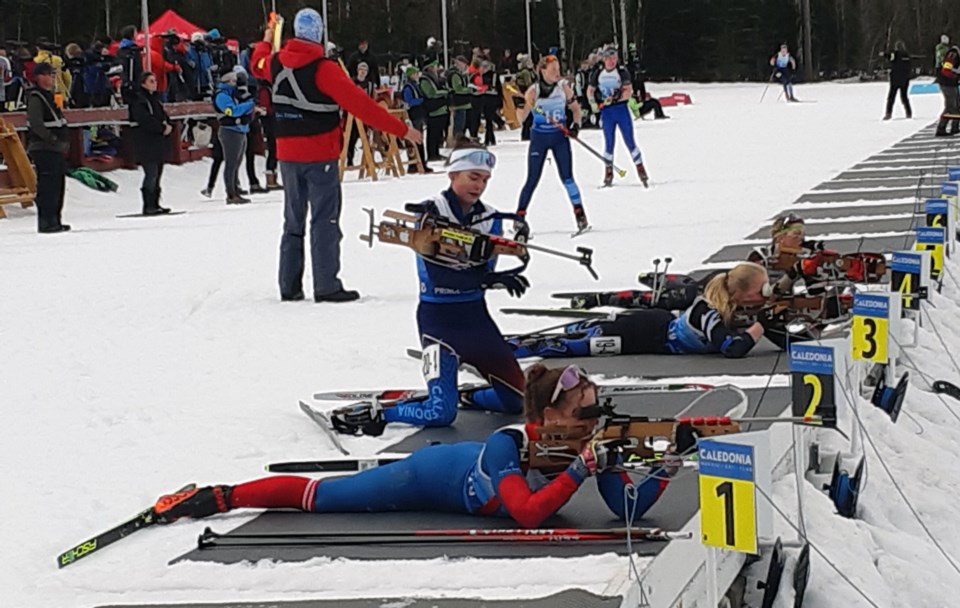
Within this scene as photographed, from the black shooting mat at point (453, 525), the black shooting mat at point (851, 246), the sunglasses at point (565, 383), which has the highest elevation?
the sunglasses at point (565, 383)

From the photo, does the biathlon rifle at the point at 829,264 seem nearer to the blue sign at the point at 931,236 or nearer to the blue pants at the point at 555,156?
the blue sign at the point at 931,236

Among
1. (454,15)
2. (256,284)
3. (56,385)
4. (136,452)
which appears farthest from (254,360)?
(454,15)

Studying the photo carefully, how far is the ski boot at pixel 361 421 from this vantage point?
6918 mm

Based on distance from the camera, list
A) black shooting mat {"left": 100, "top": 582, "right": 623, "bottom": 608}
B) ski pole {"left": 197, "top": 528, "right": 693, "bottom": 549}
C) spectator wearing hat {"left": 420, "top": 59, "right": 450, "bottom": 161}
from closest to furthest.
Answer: black shooting mat {"left": 100, "top": 582, "right": 623, "bottom": 608} < ski pole {"left": 197, "top": 528, "right": 693, "bottom": 549} < spectator wearing hat {"left": 420, "top": 59, "right": 450, "bottom": 161}

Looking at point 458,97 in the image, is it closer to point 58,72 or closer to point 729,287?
point 58,72

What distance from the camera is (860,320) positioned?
21.6ft

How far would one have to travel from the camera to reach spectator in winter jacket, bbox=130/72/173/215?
60.3 feet

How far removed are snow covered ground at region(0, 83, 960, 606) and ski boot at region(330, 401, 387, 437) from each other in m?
0.10

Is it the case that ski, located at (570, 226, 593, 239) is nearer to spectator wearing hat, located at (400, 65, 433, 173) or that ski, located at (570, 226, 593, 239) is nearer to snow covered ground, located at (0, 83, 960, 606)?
snow covered ground, located at (0, 83, 960, 606)

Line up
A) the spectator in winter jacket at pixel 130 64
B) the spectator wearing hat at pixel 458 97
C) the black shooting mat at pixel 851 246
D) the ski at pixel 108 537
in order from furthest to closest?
1. the spectator wearing hat at pixel 458 97
2. the spectator in winter jacket at pixel 130 64
3. the black shooting mat at pixel 851 246
4. the ski at pixel 108 537

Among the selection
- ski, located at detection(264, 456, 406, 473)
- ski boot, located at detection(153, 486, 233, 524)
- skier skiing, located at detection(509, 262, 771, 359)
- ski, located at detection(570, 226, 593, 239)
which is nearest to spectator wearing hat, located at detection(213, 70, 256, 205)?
ski, located at detection(570, 226, 593, 239)

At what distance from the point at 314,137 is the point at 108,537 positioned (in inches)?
225

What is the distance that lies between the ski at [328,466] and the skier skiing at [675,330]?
253cm

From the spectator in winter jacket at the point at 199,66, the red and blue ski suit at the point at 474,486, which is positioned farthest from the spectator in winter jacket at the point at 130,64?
the red and blue ski suit at the point at 474,486
